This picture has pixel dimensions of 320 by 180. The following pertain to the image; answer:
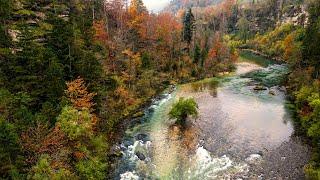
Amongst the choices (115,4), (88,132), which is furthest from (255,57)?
(88,132)

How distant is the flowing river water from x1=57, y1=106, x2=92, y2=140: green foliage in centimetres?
881

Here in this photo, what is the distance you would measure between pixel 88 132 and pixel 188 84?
59.0 meters

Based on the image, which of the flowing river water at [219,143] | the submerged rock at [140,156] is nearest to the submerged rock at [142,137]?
the flowing river water at [219,143]

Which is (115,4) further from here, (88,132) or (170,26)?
(88,132)

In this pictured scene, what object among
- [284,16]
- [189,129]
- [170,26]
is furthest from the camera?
[284,16]

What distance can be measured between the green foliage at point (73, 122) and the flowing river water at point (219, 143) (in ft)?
28.9

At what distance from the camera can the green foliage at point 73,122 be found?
42.8 metres

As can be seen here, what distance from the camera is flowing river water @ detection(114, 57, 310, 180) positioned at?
4784 centimetres

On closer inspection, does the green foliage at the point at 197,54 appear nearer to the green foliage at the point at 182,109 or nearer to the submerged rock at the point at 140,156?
the green foliage at the point at 182,109

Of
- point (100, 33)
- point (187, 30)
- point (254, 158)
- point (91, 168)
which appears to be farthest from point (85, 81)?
point (187, 30)

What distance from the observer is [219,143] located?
5716 centimetres

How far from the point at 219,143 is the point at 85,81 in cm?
2592

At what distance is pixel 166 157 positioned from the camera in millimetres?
52031

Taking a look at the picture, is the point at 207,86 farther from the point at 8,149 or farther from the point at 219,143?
the point at 8,149
